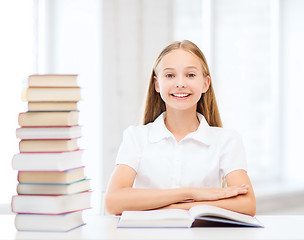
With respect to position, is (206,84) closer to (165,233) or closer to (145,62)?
(165,233)

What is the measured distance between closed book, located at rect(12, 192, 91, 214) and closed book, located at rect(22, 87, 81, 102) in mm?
276

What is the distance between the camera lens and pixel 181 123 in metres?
1.86

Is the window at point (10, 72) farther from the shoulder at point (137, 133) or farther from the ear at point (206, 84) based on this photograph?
the ear at point (206, 84)

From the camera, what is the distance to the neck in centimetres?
186

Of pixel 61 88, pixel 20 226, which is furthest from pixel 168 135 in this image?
pixel 20 226

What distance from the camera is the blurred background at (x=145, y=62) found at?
305 cm

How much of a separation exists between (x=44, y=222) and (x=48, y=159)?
18 centimetres

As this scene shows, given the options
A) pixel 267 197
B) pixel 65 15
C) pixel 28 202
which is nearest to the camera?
pixel 28 202

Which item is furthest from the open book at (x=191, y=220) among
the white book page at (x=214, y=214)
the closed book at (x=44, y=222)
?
the closed book at (x=44, y=222)

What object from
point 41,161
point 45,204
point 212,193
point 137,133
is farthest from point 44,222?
point 137,133

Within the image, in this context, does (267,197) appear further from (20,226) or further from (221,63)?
(20,226)

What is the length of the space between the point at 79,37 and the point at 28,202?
211 cm

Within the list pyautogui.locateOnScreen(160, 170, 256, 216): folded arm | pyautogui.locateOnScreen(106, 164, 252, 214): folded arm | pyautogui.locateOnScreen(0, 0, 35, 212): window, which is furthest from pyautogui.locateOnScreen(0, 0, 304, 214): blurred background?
pyautogui.locateOnScreen(160, 170, 256, 216): folded arm

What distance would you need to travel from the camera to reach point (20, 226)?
4.19 feet
